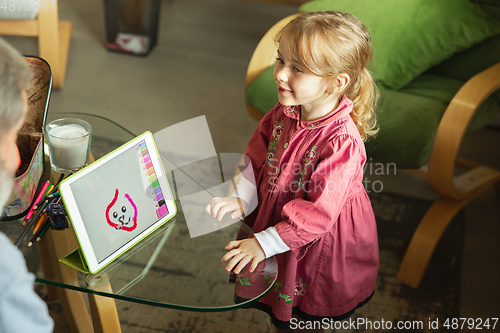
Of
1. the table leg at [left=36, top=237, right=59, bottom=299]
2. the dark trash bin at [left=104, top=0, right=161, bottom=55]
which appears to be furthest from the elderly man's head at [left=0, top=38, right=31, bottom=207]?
the dark trash bin at [left=104, top=0, right=161, bottom=55]

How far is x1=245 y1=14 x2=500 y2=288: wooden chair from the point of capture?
1305 millimetres

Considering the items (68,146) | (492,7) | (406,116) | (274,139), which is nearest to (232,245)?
(274,139)

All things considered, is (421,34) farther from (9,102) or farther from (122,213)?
(9,102)

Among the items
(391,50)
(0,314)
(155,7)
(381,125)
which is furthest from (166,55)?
(0,314)

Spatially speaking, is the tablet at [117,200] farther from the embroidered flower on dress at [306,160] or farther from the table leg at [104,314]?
the embroidered flower on dress at [306,160]

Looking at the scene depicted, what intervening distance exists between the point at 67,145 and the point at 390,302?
3.42 ft

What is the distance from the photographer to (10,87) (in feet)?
1.64

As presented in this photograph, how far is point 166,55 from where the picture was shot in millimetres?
2572

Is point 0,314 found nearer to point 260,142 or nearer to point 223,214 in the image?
point 223,214

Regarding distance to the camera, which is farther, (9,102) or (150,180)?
(150,180)

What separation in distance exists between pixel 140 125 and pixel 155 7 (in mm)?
875

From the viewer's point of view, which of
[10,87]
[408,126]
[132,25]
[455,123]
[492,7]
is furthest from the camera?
[132,25]

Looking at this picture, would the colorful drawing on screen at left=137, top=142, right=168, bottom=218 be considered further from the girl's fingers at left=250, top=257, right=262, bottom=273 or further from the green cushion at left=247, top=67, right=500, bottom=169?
the green cushion at left=247, top=67, right=500, bottom=169

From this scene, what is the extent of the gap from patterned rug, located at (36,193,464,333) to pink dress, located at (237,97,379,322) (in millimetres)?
282
